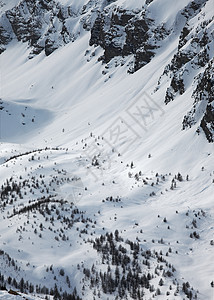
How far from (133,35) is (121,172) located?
105 feet

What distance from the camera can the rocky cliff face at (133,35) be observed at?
23.4 meters

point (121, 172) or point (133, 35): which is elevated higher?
point (133, 35)

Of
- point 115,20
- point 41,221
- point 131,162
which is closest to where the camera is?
point 41,221

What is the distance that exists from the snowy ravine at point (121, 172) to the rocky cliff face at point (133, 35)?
0.16 m

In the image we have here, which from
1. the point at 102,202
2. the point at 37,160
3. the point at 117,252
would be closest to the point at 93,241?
the point at 117,252

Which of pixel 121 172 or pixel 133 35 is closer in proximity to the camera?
pixel 121 172

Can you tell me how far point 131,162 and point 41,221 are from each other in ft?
29.1

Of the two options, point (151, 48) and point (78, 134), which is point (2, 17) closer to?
point (151, 48)

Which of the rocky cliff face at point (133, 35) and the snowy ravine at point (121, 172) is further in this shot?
the rocky cliff face at point (133, 35)

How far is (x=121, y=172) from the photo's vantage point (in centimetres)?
2156

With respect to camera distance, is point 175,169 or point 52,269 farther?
point 175,169

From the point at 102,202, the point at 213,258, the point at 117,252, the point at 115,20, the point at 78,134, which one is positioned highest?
the point at 115,20

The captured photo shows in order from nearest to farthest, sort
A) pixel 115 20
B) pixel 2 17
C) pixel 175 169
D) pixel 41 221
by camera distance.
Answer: pixel 41 221 → pixel 175 169 → pixel 115 20 → pixel 2 17

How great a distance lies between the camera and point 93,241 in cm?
1317
